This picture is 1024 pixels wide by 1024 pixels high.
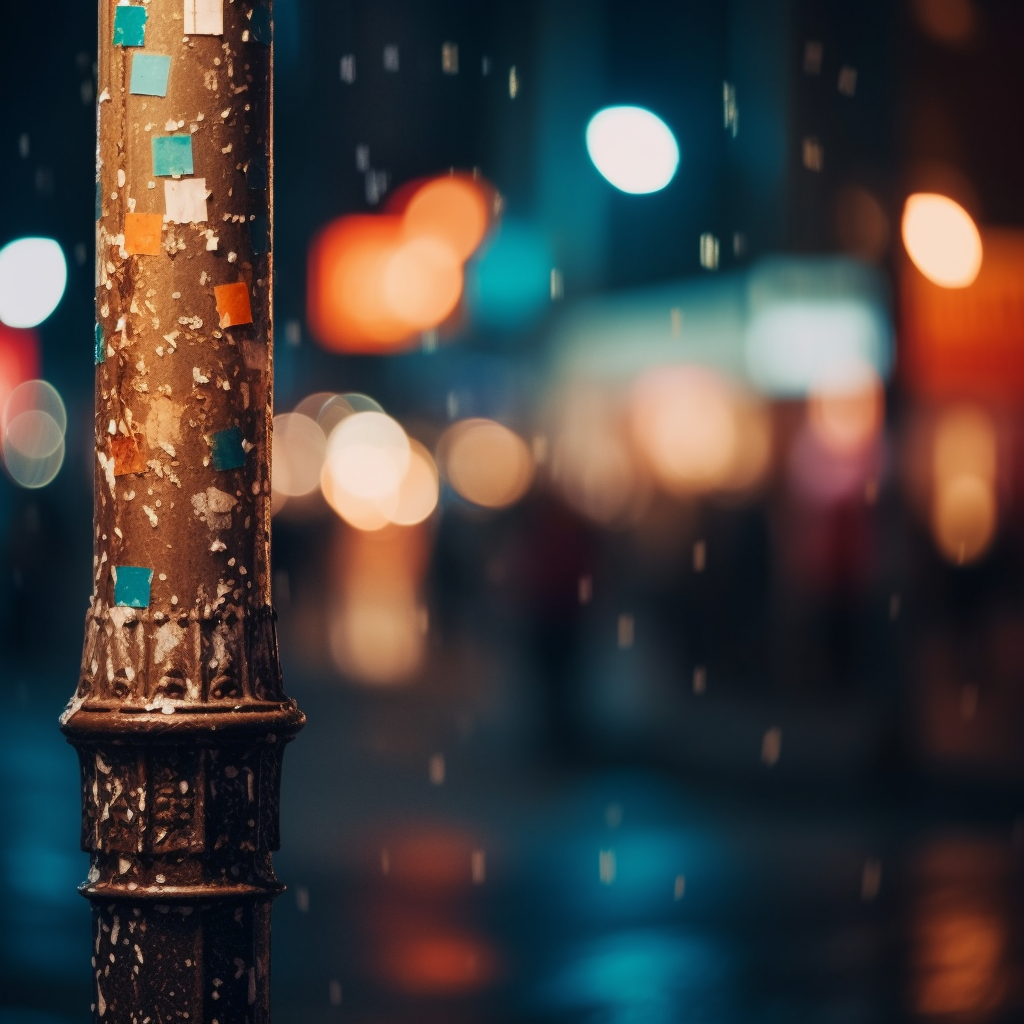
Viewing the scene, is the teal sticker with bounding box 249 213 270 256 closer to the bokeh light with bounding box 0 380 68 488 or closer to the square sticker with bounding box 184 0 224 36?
the square sticker with bounding box 184 0 224 36

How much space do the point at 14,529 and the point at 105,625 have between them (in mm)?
25257

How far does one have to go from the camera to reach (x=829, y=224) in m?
18.2

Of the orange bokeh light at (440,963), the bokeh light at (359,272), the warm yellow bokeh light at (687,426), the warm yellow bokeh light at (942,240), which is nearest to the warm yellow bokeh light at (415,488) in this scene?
the warm yellow bokeh light at (687,426)

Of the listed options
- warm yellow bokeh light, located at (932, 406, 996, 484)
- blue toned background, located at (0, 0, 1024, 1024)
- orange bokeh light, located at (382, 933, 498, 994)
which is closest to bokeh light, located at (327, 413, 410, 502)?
blue toned background, located at (0, 0, 1024, 1024)

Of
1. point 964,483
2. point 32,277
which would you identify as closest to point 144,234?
point 964,483

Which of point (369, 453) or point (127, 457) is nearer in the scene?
point (127, 457)

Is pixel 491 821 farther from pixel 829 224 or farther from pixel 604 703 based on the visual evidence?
pixel 829 224

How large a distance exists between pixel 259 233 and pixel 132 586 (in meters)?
0.63

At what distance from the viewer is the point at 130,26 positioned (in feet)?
10.1

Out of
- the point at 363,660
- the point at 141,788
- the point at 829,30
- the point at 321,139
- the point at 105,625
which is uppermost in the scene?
the point at 321,139

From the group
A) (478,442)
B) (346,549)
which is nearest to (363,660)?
(346,549)

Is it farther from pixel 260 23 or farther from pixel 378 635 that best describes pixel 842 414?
pixel 260 23

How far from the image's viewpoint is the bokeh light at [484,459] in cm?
7044

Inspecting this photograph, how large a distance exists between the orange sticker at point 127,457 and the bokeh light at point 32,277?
64.5ft
